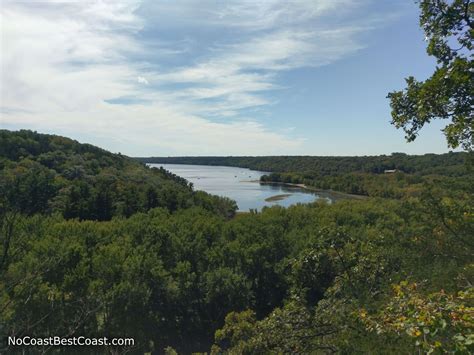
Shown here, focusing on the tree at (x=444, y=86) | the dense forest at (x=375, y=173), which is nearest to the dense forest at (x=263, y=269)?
the tree at (x=444, y=86)

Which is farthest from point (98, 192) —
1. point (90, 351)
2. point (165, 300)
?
point (90, 351)

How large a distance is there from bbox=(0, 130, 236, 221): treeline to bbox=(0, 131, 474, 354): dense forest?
3.61 ft

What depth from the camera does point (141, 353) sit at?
65.5 ft

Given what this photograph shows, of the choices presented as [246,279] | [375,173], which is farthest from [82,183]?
[375,173]

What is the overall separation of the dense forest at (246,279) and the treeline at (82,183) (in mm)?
1099

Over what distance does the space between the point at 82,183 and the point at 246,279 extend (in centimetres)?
3444

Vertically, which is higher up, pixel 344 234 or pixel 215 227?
pixel 344 234

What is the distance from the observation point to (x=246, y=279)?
1012 inches

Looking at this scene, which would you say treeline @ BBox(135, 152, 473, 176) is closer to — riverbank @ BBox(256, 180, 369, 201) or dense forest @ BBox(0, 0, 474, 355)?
riverbank @ BBox(256, 180, 369, 201)

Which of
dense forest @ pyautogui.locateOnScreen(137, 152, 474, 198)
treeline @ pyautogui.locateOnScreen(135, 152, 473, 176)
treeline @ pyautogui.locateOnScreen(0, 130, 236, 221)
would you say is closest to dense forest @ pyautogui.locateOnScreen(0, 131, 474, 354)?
treeline @ pyautogui.locateOnScreen(0, 130, 236, 221)

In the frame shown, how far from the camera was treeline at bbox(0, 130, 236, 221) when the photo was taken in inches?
1857

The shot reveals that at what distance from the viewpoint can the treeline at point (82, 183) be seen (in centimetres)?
4716

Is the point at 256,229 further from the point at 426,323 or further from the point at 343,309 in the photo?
the point at 426,323

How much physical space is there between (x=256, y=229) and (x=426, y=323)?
3049 centimetres
